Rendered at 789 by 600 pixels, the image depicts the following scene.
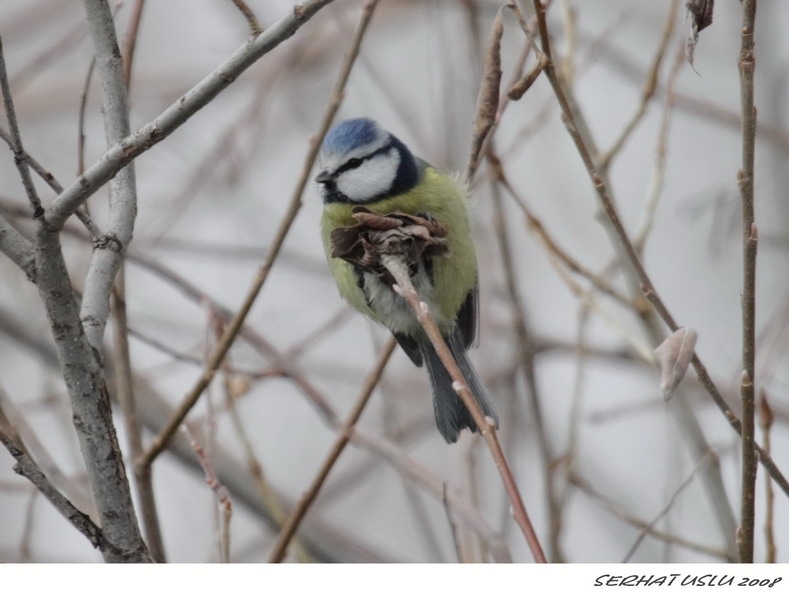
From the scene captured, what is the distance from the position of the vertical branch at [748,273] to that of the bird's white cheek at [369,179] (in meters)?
0.94

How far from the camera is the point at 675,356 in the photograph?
3.36ft

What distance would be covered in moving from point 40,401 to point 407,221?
99cm

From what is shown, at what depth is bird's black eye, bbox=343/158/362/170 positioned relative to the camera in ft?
6.00

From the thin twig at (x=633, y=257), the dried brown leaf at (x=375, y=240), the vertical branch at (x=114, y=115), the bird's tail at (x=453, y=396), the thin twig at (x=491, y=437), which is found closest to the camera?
the thin twig at (x=491, y=437)

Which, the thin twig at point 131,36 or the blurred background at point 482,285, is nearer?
the thin twig at point 131,36

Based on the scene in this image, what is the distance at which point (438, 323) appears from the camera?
1929 millimetres

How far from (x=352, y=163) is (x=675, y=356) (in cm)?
95

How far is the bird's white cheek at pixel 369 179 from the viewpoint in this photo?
6.02 ft

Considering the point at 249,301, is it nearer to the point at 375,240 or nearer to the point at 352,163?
the point at 375,240

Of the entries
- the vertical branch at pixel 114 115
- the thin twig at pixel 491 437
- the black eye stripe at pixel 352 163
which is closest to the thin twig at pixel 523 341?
the black eye stripe at pixel 352 163

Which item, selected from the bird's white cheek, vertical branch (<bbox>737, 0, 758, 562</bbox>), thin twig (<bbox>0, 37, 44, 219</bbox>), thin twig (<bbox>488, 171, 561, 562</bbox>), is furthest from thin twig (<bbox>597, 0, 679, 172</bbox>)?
thin twig (<bbox>0, 37, 44, 219</bbox>)

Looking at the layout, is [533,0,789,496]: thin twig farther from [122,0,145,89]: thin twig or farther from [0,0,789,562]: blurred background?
[122,0,145,89]: thin twig

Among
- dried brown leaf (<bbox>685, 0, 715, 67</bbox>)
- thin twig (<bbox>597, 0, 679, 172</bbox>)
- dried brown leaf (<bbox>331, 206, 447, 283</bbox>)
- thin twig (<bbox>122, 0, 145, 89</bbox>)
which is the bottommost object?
dried brown leaf (<bbox>331, 206, 447, 283</bbox>)

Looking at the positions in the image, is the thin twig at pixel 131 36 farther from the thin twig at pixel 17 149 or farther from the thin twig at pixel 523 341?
the thin twig at pixel 523 341
